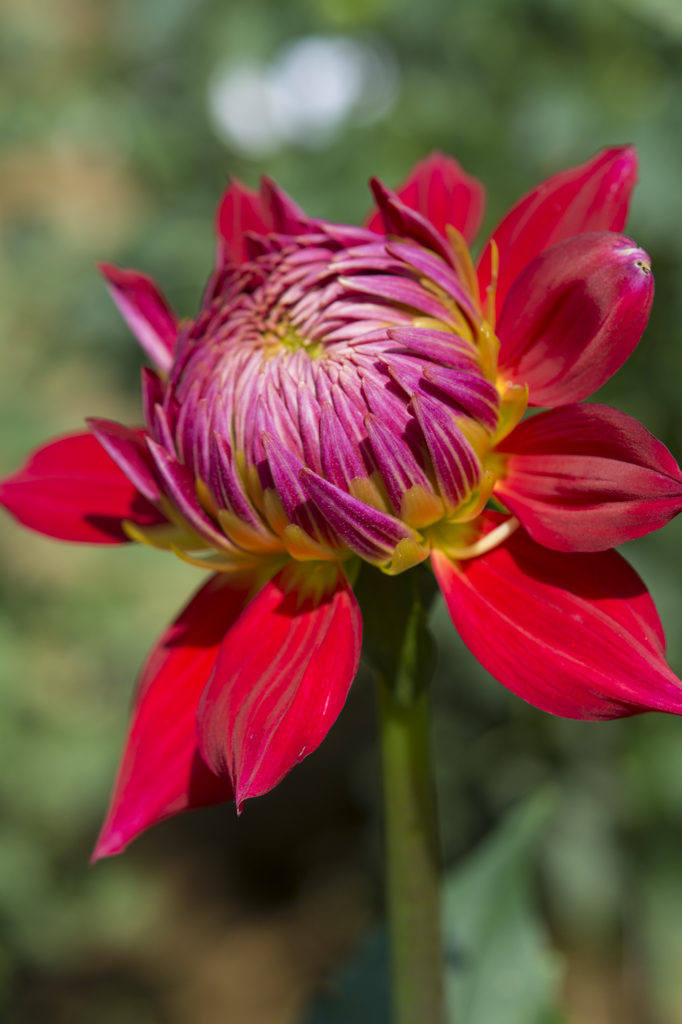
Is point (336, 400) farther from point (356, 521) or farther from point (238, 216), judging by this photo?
point (238, 216)

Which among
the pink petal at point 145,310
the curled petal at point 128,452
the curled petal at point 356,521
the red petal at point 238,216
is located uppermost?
the red petal at point 238,216

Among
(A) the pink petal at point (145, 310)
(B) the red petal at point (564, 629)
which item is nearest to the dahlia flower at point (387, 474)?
(B) the red petal at point (564, 629)

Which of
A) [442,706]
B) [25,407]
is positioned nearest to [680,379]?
[442,706]

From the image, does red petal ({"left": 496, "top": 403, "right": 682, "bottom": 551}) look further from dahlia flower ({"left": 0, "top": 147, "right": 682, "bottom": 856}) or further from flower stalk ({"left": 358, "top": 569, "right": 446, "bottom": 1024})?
flower stalk ({"left": 358, "top": 569, "right": 446, "bottom": 1024})

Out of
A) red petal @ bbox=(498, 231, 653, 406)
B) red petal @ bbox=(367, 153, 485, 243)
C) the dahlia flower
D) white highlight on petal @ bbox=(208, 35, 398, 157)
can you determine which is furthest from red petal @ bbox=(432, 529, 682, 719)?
white highlight on petal @ bbox=(208, 35, 398, 157)

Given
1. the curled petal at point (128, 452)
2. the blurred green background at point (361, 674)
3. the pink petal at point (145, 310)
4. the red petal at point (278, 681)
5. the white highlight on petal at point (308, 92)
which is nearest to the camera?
the red petal at point (278, 681)

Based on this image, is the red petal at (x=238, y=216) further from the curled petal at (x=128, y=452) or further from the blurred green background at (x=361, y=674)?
the blurred green background at (x=361, y=674)

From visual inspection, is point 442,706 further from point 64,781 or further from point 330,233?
point 330,233
